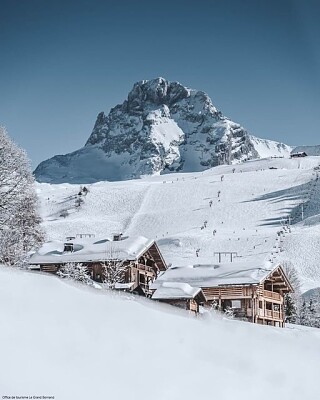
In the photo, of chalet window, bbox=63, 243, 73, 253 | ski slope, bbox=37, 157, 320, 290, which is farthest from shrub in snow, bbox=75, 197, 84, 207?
chalet window, bbox=63, 243, 73, 253

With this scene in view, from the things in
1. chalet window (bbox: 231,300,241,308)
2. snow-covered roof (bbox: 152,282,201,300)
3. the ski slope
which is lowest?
chalet window (bbox: 231,300,241,308)

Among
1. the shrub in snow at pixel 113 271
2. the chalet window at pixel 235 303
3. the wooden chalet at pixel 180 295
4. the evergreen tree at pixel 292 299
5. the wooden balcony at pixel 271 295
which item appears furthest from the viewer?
the evergreen tree at pixel 292 299

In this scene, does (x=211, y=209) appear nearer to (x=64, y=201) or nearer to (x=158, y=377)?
(x=64, y=201)

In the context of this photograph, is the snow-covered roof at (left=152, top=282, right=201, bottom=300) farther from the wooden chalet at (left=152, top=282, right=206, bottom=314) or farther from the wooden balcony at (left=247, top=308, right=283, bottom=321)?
the wooden balcony at (left=247, top=308, right=283, bottom=321)

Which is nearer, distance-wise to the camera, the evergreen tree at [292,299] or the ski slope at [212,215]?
the evergreen tree at [292,299]

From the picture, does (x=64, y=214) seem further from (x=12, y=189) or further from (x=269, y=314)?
(x=12, y=189)

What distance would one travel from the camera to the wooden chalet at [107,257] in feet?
133

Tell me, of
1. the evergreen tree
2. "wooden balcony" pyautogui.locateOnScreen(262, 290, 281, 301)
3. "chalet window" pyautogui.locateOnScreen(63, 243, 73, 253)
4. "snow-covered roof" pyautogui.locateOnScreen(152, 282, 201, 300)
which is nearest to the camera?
"snow-covered roof" pyautogui.locateOnScreen(152, 282, 201, 300)

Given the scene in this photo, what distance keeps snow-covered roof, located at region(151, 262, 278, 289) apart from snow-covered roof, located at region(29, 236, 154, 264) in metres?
3.00

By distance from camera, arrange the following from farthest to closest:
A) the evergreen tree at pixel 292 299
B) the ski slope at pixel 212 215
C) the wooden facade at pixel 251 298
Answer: the ski slope at pixel 212 215
the evergreen tree at pixel 292 299
the wooden facade at pixel 251 298

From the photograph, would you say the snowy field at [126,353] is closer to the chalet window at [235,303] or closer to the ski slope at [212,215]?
the chalet window at [235,303]

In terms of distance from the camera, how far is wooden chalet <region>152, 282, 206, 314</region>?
32.6 m

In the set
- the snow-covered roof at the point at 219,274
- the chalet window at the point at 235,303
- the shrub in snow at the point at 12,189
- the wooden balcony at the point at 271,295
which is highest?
the shrub in snow at the point at 12,189

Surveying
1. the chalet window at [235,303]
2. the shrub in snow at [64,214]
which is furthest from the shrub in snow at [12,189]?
the shrub in snow at [64,214]
